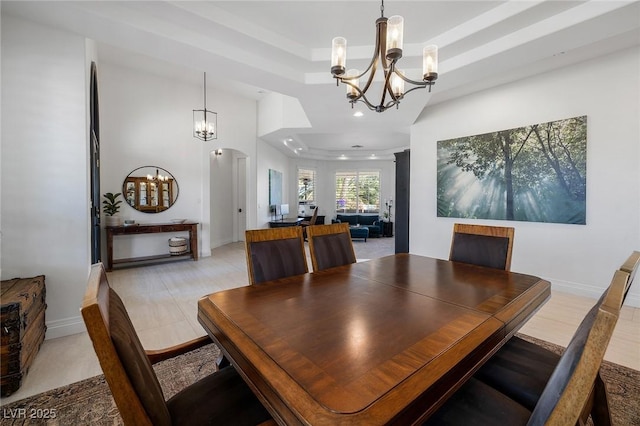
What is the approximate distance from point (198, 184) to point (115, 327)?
5.34 metres

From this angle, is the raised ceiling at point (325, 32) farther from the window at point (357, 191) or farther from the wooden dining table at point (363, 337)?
the window at point (357, 191)

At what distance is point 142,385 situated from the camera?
0.70m

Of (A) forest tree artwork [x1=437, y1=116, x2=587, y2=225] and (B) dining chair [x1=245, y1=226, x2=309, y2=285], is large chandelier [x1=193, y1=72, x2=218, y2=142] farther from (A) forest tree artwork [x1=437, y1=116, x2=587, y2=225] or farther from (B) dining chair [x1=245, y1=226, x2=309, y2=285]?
(A) forest tree artwork [x1=437, y1=116, x2=587, y2=225]

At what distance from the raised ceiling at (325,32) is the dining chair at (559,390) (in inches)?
102

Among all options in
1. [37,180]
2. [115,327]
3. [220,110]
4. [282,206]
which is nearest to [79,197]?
[37,180]

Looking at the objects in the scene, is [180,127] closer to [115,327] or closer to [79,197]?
[79,197]

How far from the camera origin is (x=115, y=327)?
71 centimetres

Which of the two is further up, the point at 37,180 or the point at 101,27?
the point at 101,27

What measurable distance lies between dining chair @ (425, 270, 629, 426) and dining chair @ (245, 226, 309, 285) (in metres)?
1.16

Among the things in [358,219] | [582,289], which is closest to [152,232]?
[582,289]

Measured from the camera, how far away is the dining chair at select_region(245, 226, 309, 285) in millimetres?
1781

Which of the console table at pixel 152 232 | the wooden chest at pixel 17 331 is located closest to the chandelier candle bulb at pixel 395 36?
the wooden chest at pixel 17 331

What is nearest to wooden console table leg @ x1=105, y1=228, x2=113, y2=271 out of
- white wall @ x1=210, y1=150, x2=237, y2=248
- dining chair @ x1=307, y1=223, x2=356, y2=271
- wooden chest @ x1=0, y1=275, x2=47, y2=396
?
white wall @ x1=210, y1=150, x2=237, y2=248

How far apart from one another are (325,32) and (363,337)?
9.52 ft
